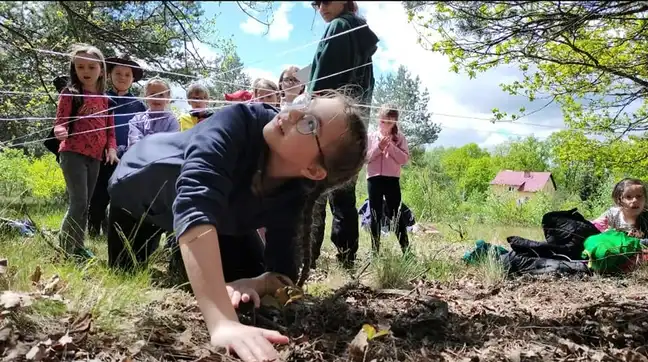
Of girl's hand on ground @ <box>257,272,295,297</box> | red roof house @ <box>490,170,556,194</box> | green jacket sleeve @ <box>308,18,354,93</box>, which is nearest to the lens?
girl's hand on ground @ <box>257,272,295,297</box>

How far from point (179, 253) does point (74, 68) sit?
1667 millimetres

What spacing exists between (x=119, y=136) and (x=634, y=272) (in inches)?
161

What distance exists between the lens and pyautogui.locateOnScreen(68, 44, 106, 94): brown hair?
10.2 ft

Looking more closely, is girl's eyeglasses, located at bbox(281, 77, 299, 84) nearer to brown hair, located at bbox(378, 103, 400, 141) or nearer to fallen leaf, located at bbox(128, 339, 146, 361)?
brown hair, located at bbox(378, 103, 400, 141)

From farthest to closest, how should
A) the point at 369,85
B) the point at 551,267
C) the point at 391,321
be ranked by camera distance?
the point at 551,267 → the point at 369,85 → the point at 391,321

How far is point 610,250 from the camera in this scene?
12.1ft

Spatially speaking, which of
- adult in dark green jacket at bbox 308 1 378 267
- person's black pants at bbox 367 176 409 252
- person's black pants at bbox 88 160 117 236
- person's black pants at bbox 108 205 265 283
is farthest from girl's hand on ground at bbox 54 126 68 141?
person's black pants at bbox 367 176 409 252

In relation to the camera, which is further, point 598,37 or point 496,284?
point 496,284

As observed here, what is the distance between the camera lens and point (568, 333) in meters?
1.68

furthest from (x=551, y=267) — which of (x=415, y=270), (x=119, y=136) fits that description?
(x=119, y=136)

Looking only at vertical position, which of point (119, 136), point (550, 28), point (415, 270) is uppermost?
point (550, 28)

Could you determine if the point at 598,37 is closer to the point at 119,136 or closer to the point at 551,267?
the point at 551,267

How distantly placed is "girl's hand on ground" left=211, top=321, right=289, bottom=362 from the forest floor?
34 mm

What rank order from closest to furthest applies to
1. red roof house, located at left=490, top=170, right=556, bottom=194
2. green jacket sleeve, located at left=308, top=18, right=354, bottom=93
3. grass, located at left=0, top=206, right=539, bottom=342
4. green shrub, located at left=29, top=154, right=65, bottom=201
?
grass, located at left=0, top=206, right=539, bottom=342, green jacket sleeve, located at left=308, top=18, right=354, bottom=93, green shrub, located at left=29, top=154, right=65, bottom=201, red roof house, located at left=490, top=170, right=556, bottom=194
